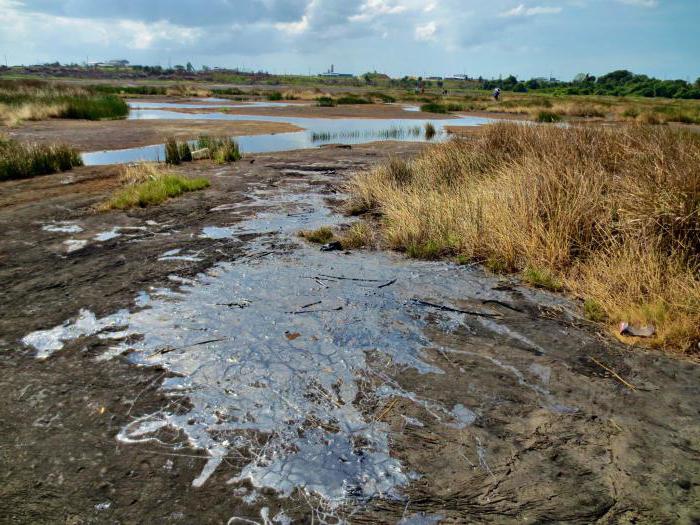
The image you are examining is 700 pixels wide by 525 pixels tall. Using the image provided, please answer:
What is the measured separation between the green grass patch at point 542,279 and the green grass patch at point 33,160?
12.5m

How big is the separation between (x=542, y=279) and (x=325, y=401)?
334cm

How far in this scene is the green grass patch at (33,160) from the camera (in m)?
12.1

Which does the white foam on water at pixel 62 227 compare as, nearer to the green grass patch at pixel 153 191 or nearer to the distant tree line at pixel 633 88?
the green grass patch at pixel 153 191

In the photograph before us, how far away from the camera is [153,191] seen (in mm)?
9969

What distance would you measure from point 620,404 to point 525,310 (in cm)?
167

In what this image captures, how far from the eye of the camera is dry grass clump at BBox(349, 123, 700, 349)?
489cm

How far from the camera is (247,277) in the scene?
6016mm

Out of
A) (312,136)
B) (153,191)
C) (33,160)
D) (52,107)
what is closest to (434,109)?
(312,136)

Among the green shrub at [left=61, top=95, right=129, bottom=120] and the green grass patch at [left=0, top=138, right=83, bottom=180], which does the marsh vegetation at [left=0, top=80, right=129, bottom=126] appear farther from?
the green grass patch at [left=0, top=138, right=83, bottom=180]

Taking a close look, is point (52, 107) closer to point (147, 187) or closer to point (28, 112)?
point (28, 112)

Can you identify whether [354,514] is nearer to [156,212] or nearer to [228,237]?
[228,237]

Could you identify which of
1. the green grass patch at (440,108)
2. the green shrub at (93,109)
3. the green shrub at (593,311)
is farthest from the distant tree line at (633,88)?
the green shrub at (593,311)

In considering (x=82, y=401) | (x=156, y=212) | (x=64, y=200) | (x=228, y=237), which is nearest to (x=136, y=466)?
(x=82, y=401)

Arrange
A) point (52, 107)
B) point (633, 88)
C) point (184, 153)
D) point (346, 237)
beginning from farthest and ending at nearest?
point (633, 88), point (52, 107), point (184, 153), point (346, 237)
